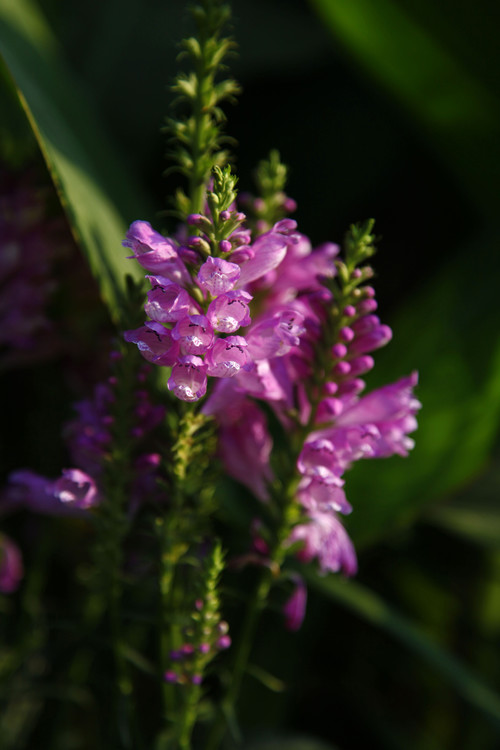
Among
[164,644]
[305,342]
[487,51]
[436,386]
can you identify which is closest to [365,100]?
[487,51]

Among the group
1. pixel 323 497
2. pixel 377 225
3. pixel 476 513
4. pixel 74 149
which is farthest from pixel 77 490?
pixel 377 225

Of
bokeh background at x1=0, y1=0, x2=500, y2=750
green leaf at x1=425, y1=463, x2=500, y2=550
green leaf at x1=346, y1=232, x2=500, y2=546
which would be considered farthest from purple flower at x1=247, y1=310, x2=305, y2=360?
green leaf at x1=425, y1=463, x2=500, y2=550

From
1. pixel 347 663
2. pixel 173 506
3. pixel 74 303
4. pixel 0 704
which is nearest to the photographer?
pixel 173 506

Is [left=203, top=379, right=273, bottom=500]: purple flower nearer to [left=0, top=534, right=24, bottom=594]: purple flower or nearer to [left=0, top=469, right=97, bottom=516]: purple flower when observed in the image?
[left=0, top=469, right=97, bottom=516]: purple flower

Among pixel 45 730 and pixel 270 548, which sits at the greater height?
pixel 270 548

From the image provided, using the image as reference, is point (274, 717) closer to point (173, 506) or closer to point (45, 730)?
point (45, 730)
